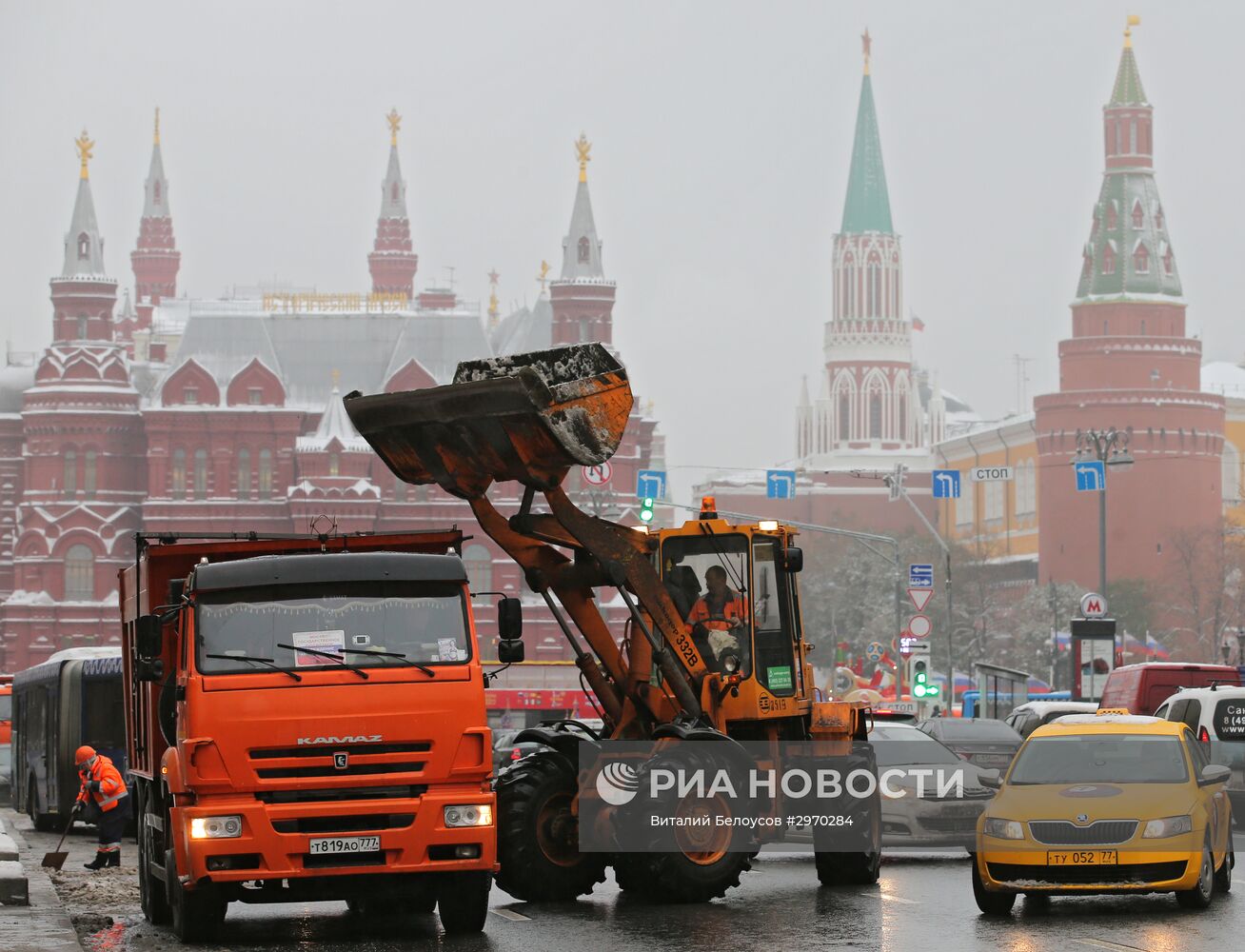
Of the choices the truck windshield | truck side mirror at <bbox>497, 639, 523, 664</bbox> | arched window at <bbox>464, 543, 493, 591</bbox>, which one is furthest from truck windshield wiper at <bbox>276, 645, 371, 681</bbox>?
arched window at <bbox>464, 543, 493, 591</bbox>

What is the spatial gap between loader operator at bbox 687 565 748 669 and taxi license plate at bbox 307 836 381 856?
11.6 feet

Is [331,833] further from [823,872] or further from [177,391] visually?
[177,391]

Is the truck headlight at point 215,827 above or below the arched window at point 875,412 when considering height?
below

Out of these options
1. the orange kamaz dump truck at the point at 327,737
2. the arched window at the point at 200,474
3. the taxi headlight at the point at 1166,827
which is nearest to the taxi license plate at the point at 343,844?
the orange kamaz dump truck at the point at 327,737

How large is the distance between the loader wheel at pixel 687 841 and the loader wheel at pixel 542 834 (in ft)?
1.26

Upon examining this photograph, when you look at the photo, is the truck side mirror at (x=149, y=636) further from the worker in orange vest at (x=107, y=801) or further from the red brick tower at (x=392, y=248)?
the red brick tower at (x=392, y=248)

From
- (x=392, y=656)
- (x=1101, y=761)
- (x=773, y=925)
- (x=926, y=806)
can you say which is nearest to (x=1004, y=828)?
(x=1101, y=761)

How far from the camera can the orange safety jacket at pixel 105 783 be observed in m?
23.2

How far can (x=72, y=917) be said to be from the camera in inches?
682

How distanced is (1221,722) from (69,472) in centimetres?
10017

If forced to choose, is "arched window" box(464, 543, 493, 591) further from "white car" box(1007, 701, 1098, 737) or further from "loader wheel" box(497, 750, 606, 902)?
"loader wheel" box(497, 750, 606, 902)

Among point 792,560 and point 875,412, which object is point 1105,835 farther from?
point 875,412

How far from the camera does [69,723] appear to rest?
3181cm

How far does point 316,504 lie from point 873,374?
258 ft
